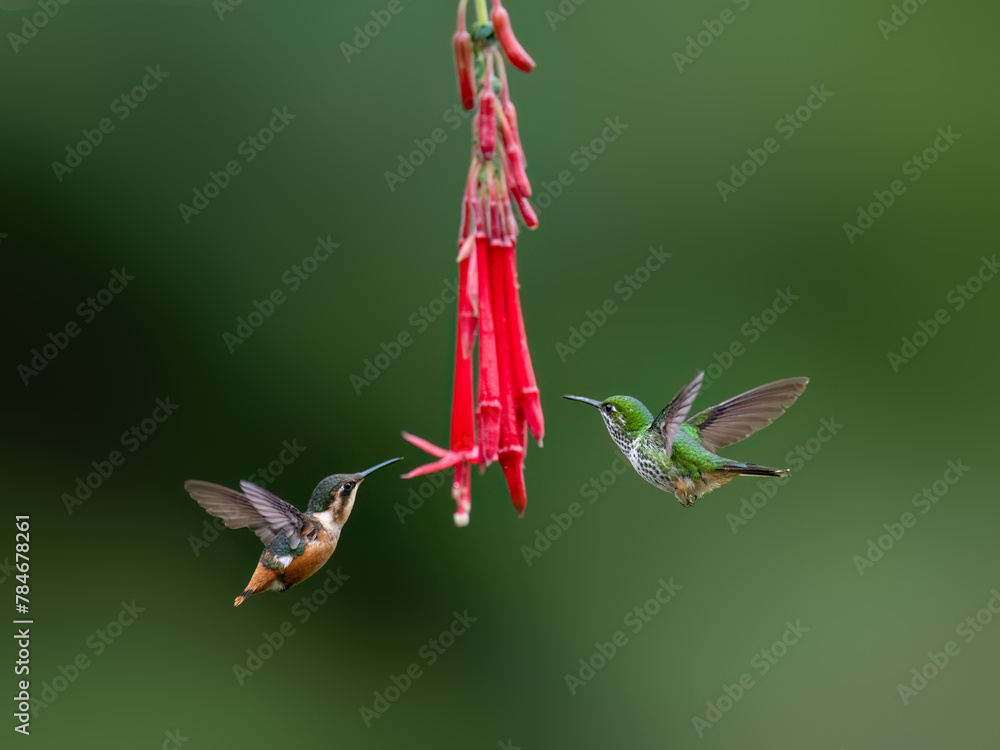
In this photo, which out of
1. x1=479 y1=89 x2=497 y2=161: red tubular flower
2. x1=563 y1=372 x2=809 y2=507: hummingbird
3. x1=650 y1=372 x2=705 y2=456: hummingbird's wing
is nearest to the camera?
x1=479 y1=89 x2=497 y2=161: red tubular flower

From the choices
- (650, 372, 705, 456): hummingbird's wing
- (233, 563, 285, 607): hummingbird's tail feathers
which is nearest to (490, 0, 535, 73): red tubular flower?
(650, 372, 705, 456): hummingbird's wing

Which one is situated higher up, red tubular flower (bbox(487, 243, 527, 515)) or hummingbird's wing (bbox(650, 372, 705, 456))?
hummingbird's wing (bbox(650, 372, 705, 456))

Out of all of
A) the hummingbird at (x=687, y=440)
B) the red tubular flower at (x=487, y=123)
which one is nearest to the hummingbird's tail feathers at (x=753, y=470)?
the hummingbird at (x=687, y=440)

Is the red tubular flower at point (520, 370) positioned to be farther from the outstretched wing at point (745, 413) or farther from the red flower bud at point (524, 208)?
the outstretched wing at point (745, 413)

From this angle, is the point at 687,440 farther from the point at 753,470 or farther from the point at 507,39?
the point at 507,39

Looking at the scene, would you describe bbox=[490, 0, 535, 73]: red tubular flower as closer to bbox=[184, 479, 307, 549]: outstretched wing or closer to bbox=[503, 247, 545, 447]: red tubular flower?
bbox=[503, 247, 545, 447]: red tubular flower

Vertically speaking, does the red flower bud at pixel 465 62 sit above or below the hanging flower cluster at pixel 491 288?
above

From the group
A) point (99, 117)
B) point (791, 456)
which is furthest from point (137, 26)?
point (791, 456)
